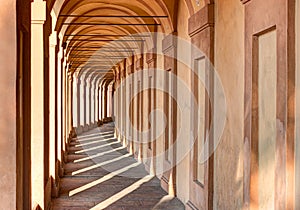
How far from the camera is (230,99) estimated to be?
7.84 m

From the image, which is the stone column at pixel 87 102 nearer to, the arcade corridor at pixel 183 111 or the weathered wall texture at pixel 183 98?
the arcade corridor at pixel 183 111

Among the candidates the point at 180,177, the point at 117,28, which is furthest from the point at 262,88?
the point at 117,28

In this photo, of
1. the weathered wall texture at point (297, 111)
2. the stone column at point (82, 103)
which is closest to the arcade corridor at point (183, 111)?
the weathered wall texture at point (297, 111)

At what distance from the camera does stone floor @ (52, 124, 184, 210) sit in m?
12.0

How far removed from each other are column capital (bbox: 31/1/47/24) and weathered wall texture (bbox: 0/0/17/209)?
13.9 ft

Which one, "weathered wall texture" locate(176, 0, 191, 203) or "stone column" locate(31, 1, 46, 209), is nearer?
"stone column" locate(31, 1, 46, 209)

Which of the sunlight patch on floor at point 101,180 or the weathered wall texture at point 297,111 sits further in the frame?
the sunlight patch on floor at point 101,180

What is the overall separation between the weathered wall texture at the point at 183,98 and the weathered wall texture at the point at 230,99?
268 cm

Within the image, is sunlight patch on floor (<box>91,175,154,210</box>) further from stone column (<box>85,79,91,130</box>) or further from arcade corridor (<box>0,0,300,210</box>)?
stone column (<box>85,79,91,130</box>)

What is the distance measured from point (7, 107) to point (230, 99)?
367 cm

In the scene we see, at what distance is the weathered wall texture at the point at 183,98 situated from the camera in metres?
11.5

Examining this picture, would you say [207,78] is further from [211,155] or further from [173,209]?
[173,209]

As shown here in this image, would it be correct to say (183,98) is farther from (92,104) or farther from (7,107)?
(92,104)

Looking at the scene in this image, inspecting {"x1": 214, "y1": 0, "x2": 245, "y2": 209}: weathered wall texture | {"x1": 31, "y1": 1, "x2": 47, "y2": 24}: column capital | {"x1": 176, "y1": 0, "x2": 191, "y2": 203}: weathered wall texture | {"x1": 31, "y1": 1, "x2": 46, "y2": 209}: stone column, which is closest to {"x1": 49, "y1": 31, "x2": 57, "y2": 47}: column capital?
{"x1": 176, "y1": 0, "x2": 191, "y2": 203}: weathered wall texture
